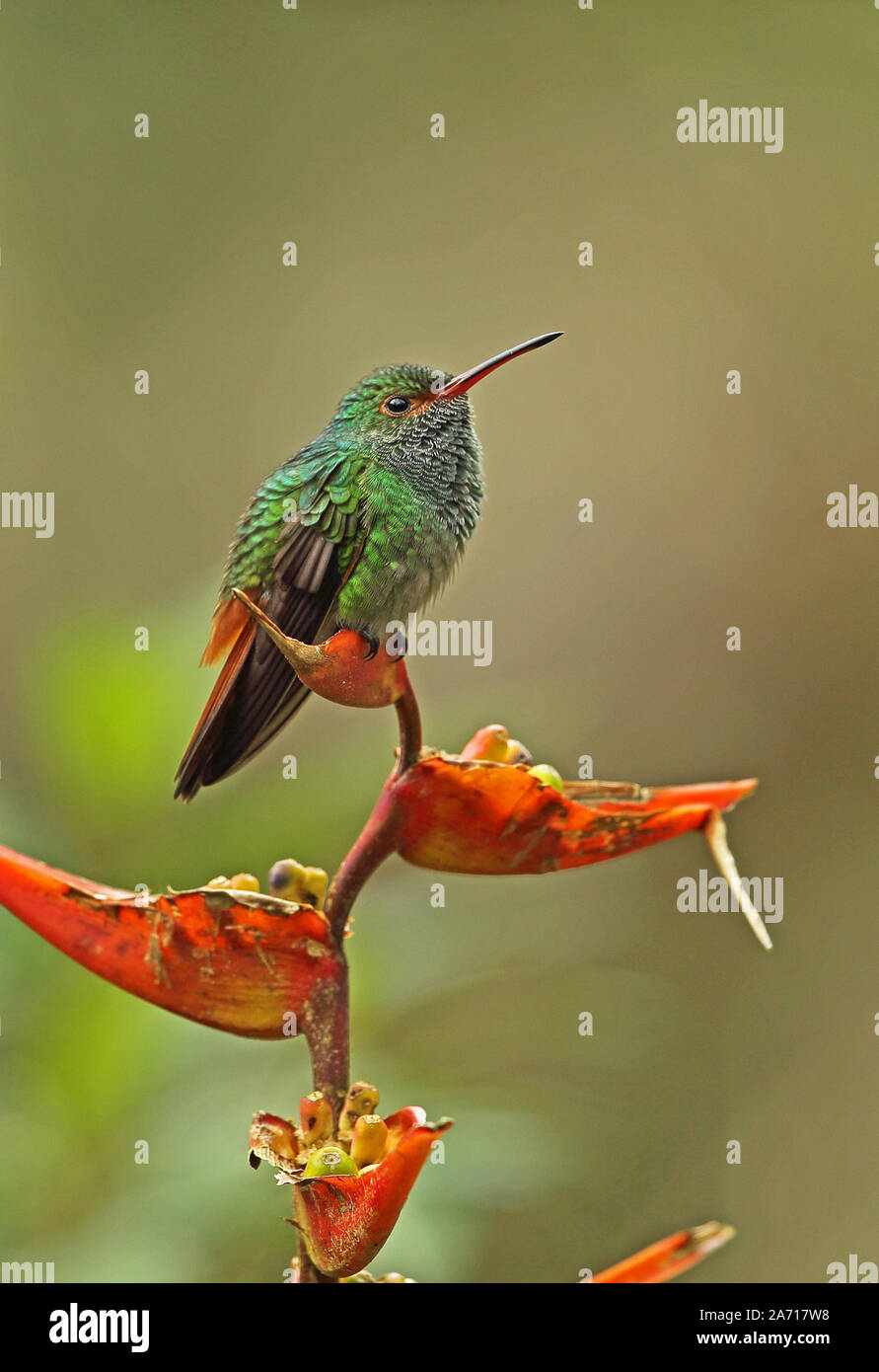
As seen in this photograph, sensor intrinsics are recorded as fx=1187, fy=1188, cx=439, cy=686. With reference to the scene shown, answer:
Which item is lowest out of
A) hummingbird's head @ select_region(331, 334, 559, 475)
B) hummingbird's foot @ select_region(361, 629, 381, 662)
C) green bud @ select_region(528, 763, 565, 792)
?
green bud @ select_region(528, 763, 565, 792)

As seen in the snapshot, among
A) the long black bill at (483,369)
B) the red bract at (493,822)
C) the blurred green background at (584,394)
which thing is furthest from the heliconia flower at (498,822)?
the blurred green background at (584,394)

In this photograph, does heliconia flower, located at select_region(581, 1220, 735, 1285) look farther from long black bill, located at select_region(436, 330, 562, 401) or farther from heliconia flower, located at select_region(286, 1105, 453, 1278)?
long black bill, located at select_region(436, 330, 562, 401)

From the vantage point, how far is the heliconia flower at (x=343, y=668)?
457 mm

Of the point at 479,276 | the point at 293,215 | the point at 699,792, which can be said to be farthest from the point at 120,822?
the point at 293,215

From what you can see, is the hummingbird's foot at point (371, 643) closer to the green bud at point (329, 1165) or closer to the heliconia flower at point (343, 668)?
the heliconia flower at point (343, 668)

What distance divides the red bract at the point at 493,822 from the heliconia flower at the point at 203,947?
64 millimetres

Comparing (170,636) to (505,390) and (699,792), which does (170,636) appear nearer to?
(699,792)

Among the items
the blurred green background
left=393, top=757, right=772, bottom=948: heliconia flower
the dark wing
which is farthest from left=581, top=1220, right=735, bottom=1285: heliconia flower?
the blurred green background

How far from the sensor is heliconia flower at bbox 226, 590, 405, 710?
457 mm

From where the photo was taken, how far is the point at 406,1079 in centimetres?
115

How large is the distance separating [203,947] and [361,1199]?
128mm

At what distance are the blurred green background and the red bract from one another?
964mm

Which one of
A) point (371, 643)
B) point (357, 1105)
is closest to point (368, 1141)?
point (357, 1105)

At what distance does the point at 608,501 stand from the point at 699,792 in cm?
190
